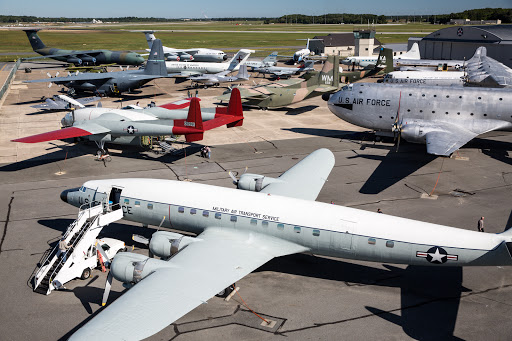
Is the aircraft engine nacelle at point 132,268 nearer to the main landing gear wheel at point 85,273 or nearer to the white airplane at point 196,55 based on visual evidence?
the main landing gear wheel at point 85,273

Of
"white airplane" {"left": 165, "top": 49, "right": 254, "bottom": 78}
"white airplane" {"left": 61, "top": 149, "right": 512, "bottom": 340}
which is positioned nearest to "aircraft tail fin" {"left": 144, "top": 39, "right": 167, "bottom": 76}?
"white airplane" {"left": 165, "top": 49, "right": 254, "bottom": 78}

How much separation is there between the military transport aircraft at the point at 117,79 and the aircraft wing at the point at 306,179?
4206 cm

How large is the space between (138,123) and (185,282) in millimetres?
23554

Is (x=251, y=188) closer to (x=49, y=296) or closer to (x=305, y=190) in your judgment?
(x=305, y=190)

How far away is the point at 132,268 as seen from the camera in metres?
17.0

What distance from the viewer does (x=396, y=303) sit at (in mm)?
18656

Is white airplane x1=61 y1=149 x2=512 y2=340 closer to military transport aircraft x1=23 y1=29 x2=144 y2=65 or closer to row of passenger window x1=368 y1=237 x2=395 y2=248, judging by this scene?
row of passenger window x1=368 y1=237 x2=395 y2=248

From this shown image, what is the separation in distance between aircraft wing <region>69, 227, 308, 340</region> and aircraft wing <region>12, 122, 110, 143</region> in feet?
68.6

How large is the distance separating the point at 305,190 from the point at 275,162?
481 inches

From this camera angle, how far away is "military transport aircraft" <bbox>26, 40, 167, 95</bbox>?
63.8 metres

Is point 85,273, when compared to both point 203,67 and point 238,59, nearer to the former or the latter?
point 238,59

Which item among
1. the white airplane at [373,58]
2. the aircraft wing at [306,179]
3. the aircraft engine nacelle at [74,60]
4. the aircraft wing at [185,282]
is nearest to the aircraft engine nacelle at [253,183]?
the aircraft wing at [306,179]

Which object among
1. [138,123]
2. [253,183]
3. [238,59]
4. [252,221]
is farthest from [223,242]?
[238,59]

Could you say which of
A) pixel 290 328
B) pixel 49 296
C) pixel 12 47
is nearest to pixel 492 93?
pixel 290 328
